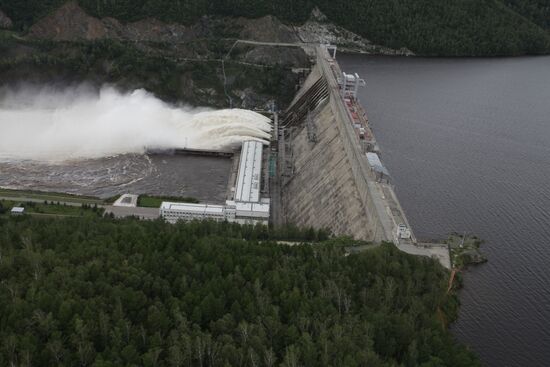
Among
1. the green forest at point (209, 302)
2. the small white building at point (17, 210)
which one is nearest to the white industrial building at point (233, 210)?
the green forest at point (209, 302)

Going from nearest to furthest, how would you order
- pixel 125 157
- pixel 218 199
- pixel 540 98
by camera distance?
1. pixel 218 199
2. pixel 125 157
3. pixel 540 98

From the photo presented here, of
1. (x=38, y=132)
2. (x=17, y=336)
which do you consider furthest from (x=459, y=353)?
(x=38, y=132)

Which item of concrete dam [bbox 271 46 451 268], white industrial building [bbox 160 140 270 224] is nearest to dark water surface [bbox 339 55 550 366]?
concrete dam [bbox 271 46 451 268]

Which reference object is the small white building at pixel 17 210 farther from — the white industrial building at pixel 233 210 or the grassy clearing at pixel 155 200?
the white industrial building at pixel 233 210

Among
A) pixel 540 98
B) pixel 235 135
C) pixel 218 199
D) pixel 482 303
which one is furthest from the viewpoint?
pixel 540 98

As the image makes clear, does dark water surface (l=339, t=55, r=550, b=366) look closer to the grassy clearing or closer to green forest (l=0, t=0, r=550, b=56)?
green forest (l=0, t=0, r=550, b=56)

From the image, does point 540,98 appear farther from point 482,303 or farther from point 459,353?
point 459,353

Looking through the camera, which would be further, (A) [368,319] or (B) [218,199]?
(B) [218,199]
